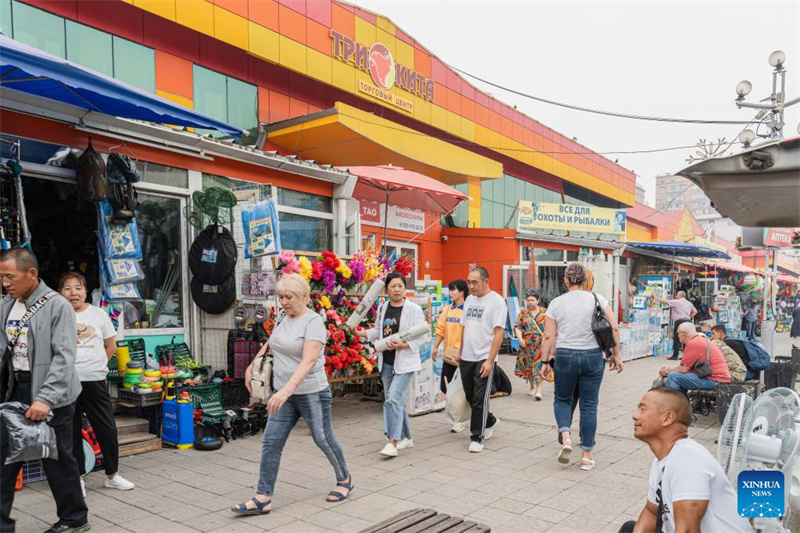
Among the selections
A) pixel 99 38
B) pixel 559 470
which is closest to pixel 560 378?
pixel 559 470

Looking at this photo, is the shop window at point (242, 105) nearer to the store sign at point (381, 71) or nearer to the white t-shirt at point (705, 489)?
the store sign at point (381, 71)

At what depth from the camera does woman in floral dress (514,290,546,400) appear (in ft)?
30.7

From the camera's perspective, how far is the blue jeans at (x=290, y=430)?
4.26m

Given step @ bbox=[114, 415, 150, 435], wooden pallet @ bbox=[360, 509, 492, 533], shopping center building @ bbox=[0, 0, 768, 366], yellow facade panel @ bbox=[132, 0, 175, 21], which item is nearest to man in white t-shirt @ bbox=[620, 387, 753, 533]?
wooden pallet @ bbox=[360, 509, 492, 533]

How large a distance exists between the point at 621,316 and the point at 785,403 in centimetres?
1752

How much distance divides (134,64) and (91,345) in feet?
21.6

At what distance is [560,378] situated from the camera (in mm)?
5520

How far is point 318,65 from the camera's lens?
12656 millimetres

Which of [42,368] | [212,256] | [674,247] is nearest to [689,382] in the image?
[212,256]

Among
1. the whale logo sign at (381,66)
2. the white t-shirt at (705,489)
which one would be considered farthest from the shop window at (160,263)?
the whale logo sign at (381,66)

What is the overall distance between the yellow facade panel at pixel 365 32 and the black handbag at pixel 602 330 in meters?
10.6

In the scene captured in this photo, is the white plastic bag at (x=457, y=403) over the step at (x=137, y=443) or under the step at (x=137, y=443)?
over

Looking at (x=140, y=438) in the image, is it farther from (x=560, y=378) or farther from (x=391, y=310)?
(x=560, y=378)

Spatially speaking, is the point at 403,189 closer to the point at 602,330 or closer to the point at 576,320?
the point at 576,320
